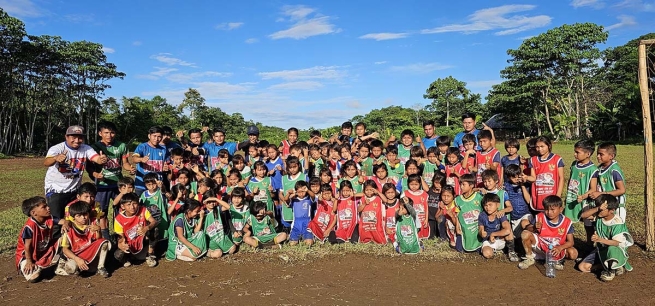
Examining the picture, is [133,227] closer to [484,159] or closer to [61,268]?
[61,268]

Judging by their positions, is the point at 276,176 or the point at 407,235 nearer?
the point at 407,235

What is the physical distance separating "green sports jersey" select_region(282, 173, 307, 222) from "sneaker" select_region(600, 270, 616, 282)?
4.24m

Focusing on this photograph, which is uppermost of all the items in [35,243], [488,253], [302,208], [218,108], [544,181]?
[218,108]

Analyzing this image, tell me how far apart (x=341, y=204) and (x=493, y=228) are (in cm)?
222

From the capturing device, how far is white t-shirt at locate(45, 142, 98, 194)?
18.1 feet

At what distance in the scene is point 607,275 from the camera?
4730 mm

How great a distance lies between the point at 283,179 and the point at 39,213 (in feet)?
11.0

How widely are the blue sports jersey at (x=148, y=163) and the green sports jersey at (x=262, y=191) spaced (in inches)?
57.2

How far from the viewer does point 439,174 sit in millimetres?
6520

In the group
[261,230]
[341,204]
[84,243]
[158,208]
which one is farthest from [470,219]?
[84,243]

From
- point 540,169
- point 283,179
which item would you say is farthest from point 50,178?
point 540,169

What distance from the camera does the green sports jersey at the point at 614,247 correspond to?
15.7 feet

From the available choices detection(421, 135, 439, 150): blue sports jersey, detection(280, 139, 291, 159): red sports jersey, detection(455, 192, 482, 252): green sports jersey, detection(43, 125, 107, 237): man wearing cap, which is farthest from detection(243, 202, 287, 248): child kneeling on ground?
detection(421, 135, 439, 150): blue sports jersey

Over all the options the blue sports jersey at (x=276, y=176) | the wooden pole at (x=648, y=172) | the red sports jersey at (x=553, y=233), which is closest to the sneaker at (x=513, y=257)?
the red sports jersey at (x=553, y=233)
